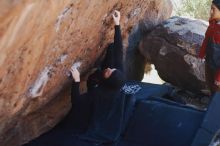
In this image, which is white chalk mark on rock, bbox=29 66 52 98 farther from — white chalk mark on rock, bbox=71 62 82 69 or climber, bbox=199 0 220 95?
climber, bbox=199 0 220 95

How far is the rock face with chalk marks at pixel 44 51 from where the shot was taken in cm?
364

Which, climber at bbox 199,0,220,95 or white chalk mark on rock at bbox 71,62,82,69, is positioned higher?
climber at bbox 199,0,220,95

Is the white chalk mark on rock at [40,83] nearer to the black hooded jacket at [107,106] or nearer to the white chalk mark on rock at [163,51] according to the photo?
the black hooded jacket at [107,106]

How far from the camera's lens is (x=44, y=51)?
14.2ft

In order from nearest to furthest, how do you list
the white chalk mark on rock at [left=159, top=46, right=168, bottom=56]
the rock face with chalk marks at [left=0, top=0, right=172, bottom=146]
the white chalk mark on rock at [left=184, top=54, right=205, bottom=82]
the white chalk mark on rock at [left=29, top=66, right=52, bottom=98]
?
the rock face with chalk marks at [left=0, top=0, right=172, bottom=146] → the white chalk mark on rock at [left=29, top=66, right=52, bottom=98] → the white chalk mark on rock at [left=184, top=54, right=205, bottom=82] → the white chalk mark on rock at [left=159, top=46, right=168, bottom=56]

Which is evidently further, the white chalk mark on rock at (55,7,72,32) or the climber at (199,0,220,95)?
the climber at (199,0,220,95)

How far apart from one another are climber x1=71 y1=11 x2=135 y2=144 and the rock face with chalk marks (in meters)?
0.27

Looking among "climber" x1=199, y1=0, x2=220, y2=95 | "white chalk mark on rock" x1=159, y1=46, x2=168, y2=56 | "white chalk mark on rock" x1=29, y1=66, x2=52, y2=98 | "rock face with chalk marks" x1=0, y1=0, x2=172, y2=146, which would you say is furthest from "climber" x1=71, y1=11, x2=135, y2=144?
"white chalk mark on rock" x1=159, y1=46, x2=168, y2=56

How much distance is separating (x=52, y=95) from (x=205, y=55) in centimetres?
188

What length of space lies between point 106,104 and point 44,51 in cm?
121

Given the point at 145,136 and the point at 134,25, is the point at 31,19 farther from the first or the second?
the point at 134,25

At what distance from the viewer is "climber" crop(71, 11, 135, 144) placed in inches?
199

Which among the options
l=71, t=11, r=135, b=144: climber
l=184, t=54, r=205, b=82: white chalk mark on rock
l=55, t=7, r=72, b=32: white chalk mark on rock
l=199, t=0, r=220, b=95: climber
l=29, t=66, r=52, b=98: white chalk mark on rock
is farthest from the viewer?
l=184, t=54, r=205, b=82: white chalk mark on rock

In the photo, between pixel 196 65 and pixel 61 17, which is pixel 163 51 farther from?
pixel 61 17
